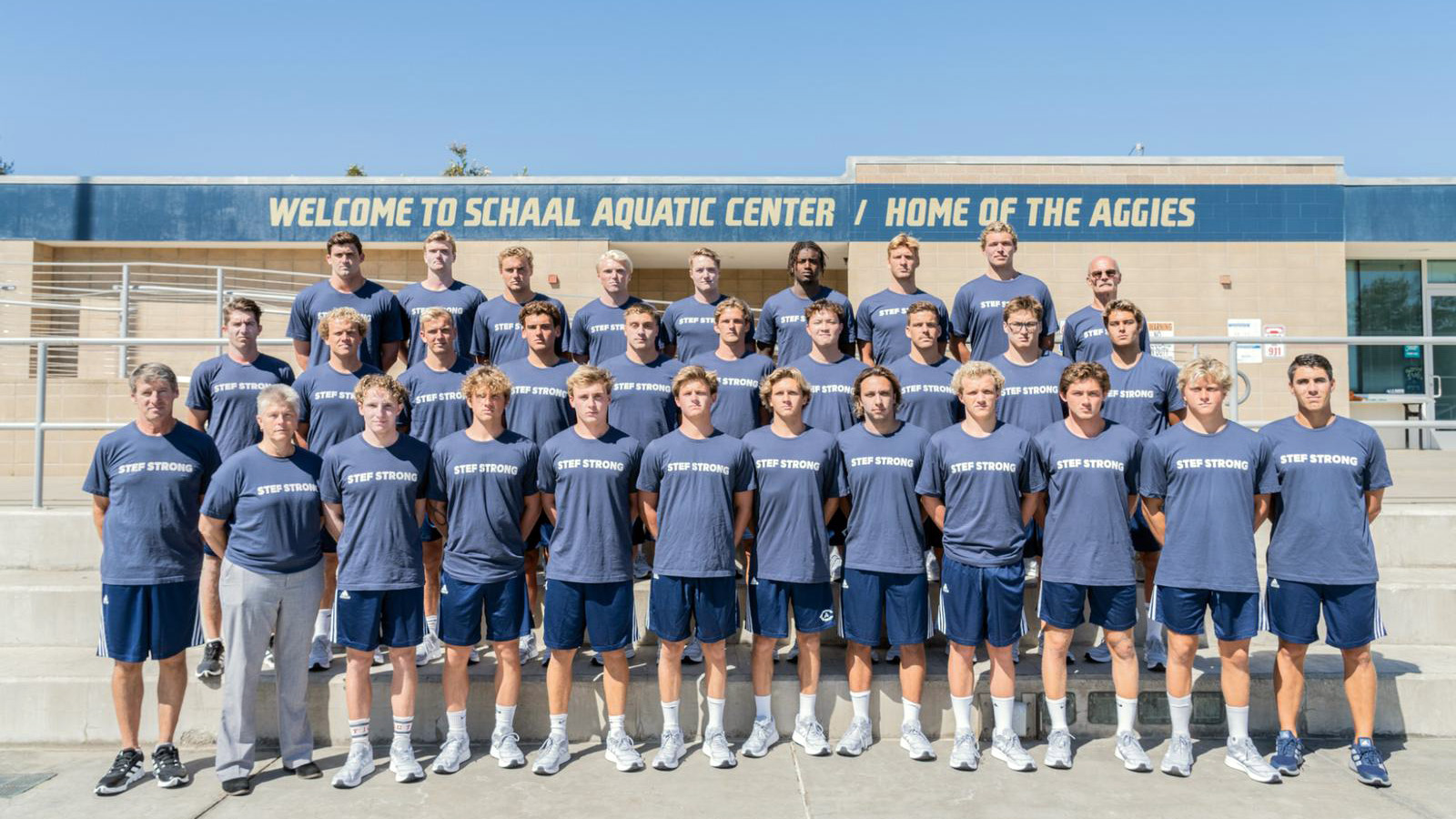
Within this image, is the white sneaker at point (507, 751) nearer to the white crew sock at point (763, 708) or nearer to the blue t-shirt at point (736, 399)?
the white crew sock at point (763, 708)

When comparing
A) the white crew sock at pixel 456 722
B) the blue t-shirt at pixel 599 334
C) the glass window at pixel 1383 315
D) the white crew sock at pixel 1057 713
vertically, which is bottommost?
the white crew sock at pixel 456 722

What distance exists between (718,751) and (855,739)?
77 centimetres

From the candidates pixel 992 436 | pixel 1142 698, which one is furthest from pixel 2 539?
pixel 1142 698

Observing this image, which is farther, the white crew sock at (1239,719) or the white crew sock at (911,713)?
the white crew sock at (911,713)

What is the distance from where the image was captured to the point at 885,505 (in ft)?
16.2

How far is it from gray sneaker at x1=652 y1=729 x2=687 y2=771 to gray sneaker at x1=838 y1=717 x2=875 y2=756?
26.4 inches

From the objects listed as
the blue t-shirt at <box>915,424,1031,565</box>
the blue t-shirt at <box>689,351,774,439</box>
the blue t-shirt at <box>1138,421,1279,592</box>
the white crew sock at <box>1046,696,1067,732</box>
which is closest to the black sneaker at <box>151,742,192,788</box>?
the blue t-shirt at <box>689,351,774,439</box>

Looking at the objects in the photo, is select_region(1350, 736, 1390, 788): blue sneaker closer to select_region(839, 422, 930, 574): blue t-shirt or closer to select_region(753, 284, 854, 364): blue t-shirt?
select_region(839, 422, 930, 574): blue t-shirt

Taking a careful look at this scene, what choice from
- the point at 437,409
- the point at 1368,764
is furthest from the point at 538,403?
the point at 1368,764

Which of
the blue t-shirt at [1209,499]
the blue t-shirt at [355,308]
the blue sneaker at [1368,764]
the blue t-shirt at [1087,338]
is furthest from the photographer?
the blue t-shirt at [355,308]

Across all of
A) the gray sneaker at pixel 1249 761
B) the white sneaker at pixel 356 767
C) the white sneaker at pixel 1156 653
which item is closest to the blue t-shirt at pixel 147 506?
the white sneaker at pixel 356 767

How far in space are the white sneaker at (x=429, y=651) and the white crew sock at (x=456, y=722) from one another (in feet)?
2.48

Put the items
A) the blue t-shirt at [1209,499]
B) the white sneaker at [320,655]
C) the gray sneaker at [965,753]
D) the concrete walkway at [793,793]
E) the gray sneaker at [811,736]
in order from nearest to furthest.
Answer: the concrete walkway at [793,793] < the blue t-shirt at [1209,499] < the gray sneaker at [965,753] < the gray sneaker at [811,736] < the white sneaker at [320,655]

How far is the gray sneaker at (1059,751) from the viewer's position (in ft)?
15.8
